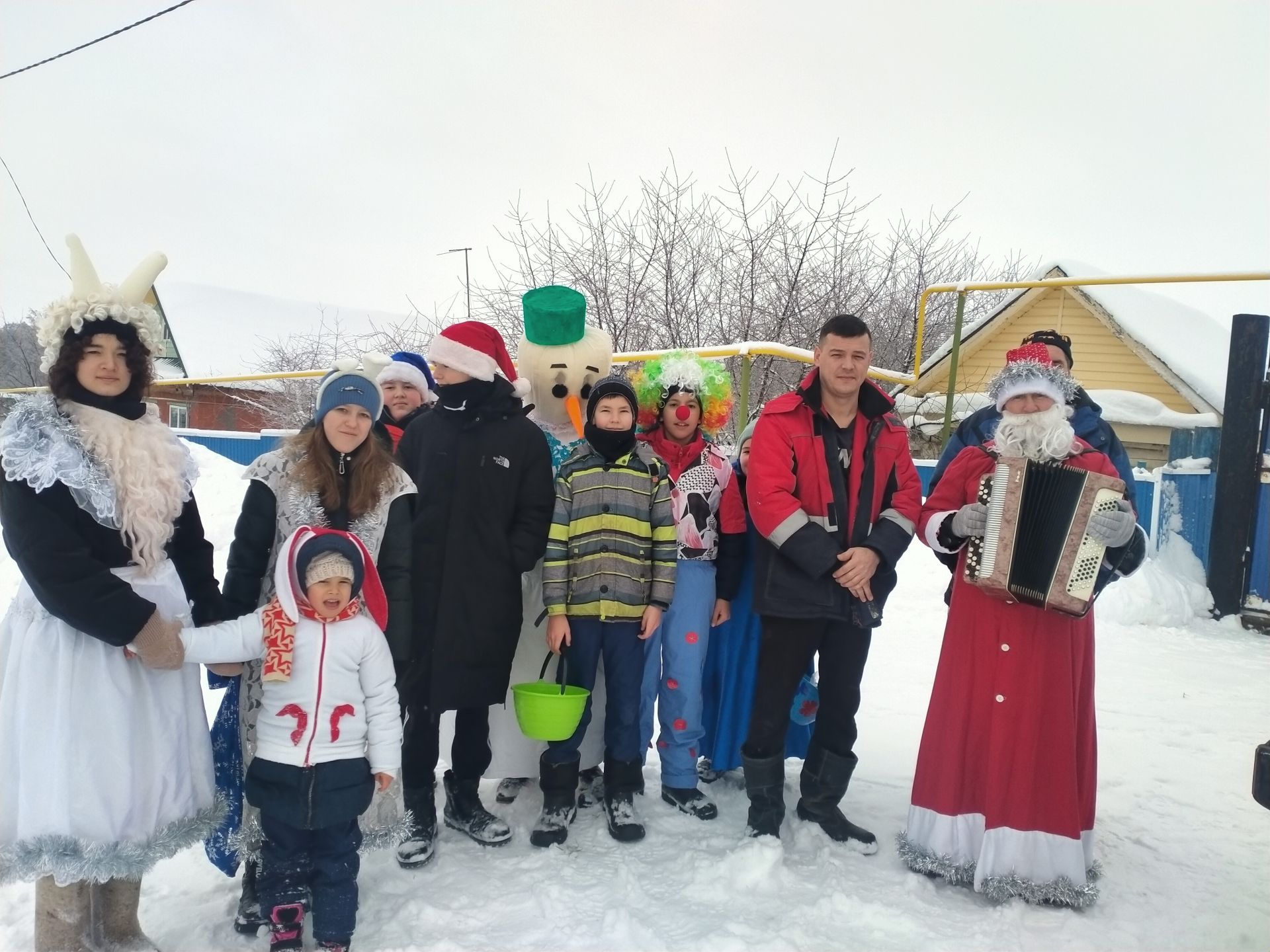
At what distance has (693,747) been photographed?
12.5 feet

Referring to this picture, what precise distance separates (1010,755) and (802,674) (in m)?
0.80

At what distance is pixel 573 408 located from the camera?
163 inches

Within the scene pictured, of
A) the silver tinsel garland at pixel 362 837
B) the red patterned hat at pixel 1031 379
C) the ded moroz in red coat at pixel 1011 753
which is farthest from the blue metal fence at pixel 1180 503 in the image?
the silver tinsel garland at pixel 362 837

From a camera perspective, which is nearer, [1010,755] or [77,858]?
[77,858]

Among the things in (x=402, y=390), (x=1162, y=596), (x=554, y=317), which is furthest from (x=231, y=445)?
(x=1162, y=596)

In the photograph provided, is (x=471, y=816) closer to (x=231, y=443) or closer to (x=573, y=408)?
(x=573, y=408)

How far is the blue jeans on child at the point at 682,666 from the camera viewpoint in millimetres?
3691

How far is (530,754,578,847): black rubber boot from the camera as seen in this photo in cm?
344

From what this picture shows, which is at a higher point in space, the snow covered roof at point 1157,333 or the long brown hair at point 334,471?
the snow covered roof at point 1157,333

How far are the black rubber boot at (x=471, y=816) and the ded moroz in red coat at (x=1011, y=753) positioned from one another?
A: 5.12 ft

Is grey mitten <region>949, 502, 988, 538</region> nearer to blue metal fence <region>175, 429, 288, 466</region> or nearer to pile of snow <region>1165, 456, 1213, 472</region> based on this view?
pile of snow <region>1165, 456, 1213, 472</region>

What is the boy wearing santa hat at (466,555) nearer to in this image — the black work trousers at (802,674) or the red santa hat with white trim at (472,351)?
the red santa hat with white trim at (472,351)

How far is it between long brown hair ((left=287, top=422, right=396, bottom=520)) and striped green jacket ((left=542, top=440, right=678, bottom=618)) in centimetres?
79

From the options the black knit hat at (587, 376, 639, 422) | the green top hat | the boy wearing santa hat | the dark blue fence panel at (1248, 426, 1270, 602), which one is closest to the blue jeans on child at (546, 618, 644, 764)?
the boy wearing santa hat
